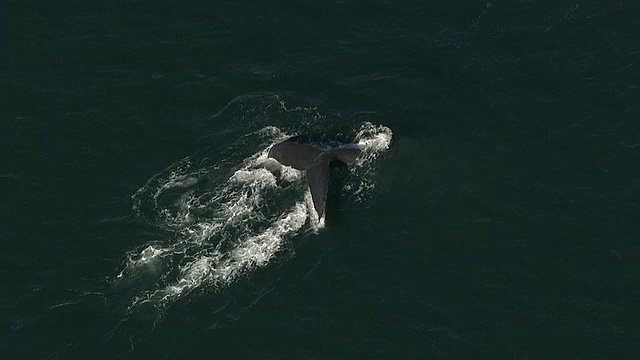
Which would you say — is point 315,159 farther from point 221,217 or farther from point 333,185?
point 221,217

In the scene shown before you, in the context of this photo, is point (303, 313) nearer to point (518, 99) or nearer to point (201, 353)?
point (201, 353)

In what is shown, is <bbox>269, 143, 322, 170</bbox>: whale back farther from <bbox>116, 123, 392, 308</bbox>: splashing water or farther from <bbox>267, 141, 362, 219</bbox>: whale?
<bbox>116, 123, 392, 308</bbox>: splashing water

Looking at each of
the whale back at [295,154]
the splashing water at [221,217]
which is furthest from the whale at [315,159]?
the splashing water at [221,217]

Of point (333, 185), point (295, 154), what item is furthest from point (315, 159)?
point (333, 185)

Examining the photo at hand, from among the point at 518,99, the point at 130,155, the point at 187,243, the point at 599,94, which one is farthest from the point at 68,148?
the point at 599,94

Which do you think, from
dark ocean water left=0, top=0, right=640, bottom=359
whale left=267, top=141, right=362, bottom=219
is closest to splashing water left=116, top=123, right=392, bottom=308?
dark ocean water left=0, top=0, right=640, bottom=359

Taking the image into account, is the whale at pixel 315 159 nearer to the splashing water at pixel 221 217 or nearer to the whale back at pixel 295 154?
the whale back at pixel 295 154

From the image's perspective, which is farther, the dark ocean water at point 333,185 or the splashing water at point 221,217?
the splashing water at point 221,217
